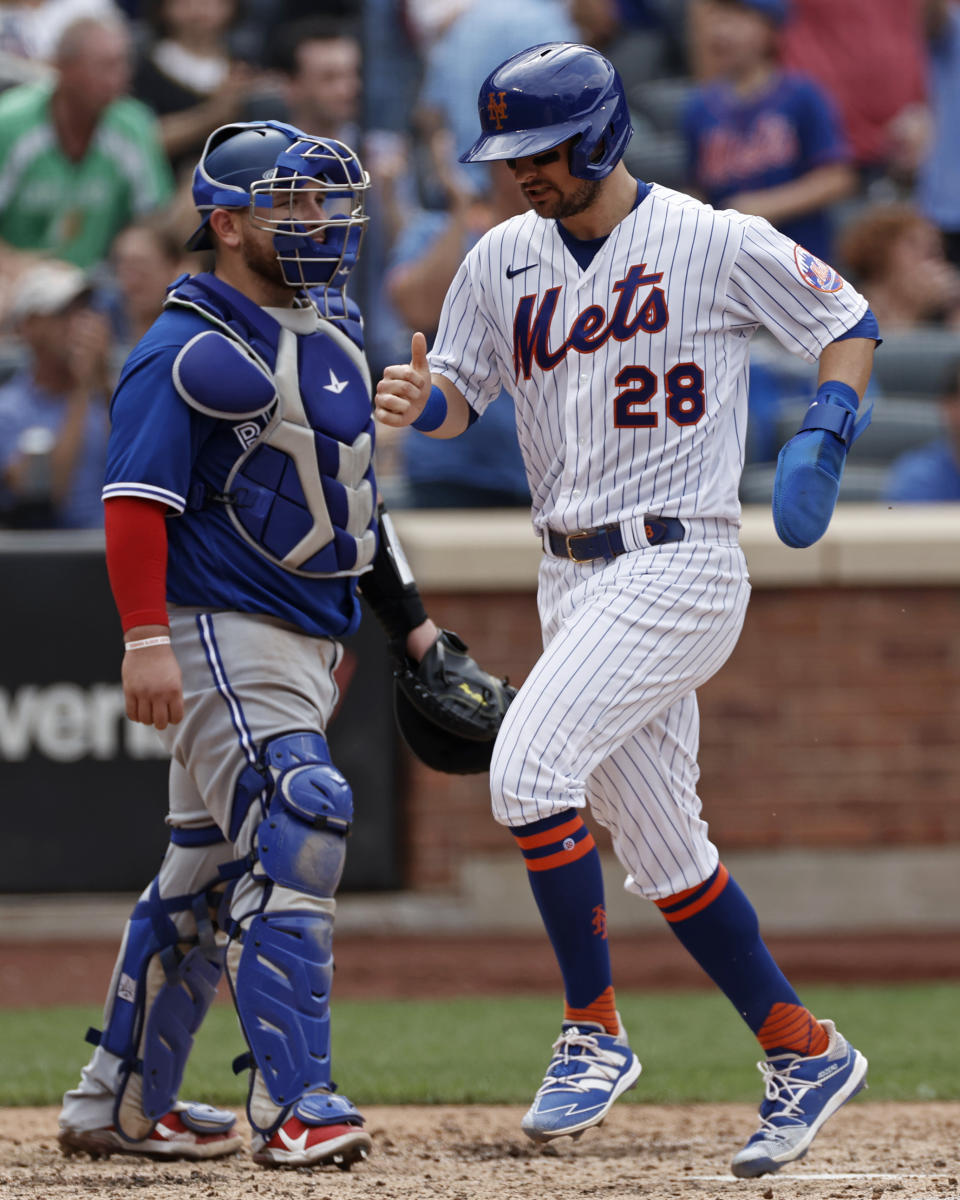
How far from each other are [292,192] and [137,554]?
2.52 feet

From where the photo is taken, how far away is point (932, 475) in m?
7.70

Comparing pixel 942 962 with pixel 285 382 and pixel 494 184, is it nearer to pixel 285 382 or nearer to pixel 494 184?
pixel 494 184

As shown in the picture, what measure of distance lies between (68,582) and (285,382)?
12.5ft

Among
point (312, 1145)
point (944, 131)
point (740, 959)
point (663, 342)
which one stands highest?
point (944, 131)

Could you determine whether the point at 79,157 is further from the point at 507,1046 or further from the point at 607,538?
the point at 607,538

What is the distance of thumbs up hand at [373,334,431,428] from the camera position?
11.1ft

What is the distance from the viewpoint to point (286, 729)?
11.6 ft

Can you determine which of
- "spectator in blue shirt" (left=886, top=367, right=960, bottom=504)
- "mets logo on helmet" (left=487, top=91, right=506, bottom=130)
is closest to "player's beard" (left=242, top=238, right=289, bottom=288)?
"mets logo on helmet" (left=487, top=91, right=506, bottom=130)

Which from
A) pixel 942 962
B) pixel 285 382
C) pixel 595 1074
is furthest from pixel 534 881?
pixel 942 962

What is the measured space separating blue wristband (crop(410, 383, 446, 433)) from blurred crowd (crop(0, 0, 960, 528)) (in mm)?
3622

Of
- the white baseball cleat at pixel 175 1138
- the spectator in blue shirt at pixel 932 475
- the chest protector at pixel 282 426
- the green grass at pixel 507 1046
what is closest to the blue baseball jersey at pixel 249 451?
the chest protector at pixel 282 426

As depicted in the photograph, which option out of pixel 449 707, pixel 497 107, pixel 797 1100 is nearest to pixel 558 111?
pixel 497 107

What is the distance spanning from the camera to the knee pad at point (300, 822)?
344 centimetres

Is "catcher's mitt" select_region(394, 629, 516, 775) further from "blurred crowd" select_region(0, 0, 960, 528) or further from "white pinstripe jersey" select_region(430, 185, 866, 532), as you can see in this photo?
"blurred crowd" select_region(0, 0, 960, 528)
